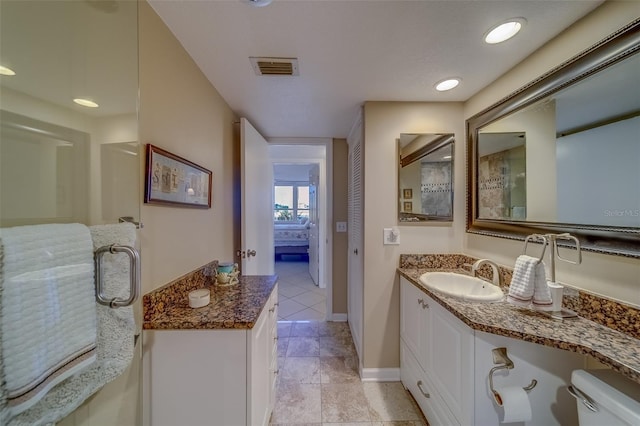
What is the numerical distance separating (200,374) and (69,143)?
39.2 inches

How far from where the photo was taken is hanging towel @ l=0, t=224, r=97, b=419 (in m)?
0.54

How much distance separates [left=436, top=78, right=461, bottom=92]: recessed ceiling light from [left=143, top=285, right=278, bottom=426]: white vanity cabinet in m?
1.88

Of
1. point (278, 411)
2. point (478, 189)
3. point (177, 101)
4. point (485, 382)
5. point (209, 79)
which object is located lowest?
point (278, 411)

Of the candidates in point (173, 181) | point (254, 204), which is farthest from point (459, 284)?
point (173, 181)

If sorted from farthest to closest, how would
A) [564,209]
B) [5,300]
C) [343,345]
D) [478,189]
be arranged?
[343,345]
[478,189]
[564,209]
[5,300]

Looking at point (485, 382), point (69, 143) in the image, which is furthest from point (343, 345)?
point (69, 143)

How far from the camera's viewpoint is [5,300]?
0.53 meters

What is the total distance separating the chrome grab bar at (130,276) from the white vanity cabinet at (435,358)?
1.36 metres

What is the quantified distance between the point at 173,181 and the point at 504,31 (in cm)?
179

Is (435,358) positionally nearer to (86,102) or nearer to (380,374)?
(380,374)

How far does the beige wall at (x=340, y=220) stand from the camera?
2.86 m

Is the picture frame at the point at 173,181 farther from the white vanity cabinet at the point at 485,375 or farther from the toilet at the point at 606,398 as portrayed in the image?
the toilet at the point at 606,398

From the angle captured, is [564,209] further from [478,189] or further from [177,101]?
[177,101]

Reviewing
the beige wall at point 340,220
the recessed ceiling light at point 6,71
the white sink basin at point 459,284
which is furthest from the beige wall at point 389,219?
the recessed ceiling light at point 6,71
